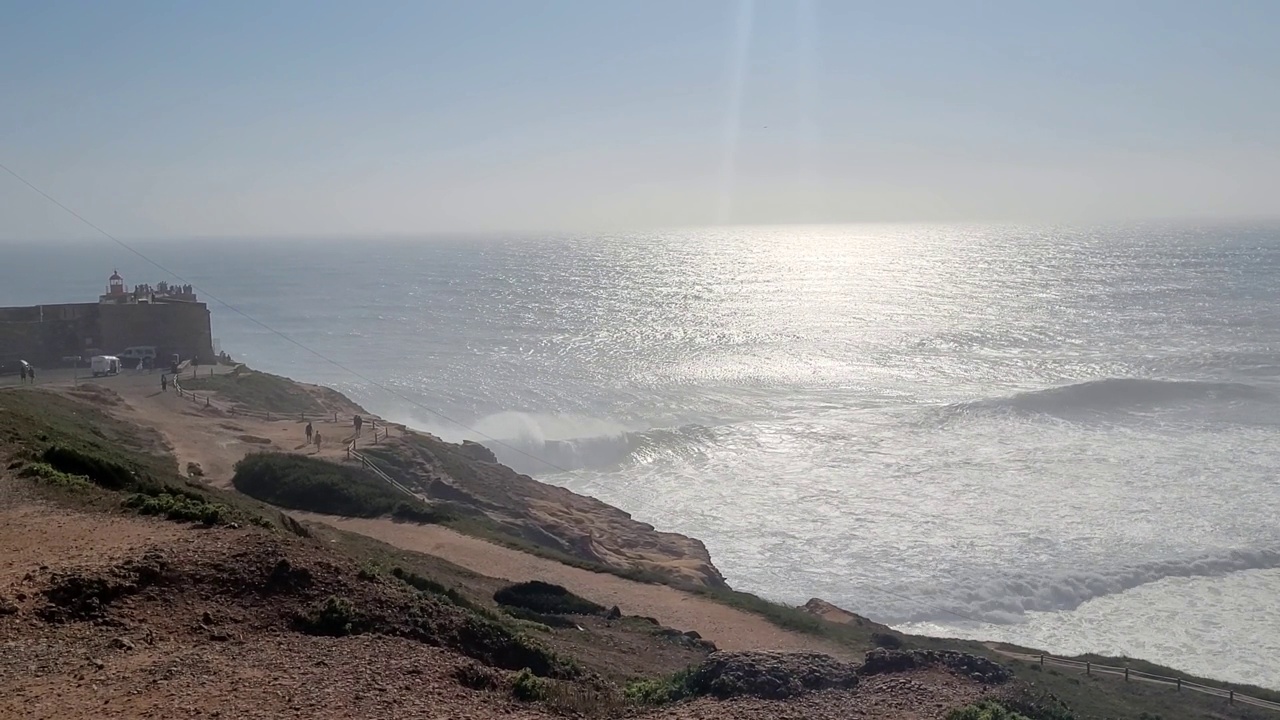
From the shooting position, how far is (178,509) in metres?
11.7

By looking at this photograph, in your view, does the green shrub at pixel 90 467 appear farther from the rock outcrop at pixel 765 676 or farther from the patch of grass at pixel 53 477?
the rock outcrop at pixel 765 676

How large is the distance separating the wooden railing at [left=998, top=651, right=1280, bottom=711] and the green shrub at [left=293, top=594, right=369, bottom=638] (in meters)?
12.1

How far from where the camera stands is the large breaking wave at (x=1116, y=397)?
47.5 metres

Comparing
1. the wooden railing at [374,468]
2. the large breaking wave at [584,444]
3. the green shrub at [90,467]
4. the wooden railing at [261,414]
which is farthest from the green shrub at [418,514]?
the large breaking wave at [584,444]

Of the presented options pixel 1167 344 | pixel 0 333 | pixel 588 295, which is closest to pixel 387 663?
pixel 0 333

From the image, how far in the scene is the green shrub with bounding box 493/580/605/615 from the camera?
581 inches

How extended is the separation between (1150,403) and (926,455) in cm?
1731

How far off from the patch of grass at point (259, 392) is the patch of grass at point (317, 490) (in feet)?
37.1

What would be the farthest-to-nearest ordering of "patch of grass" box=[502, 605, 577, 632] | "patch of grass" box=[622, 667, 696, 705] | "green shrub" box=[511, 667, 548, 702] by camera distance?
"patch of grass" box=[502, 605, 577, 632] < "patch of grass" box=[622, 667, 696, 705] < "green shrub" box=[511, 667, 548, 702]

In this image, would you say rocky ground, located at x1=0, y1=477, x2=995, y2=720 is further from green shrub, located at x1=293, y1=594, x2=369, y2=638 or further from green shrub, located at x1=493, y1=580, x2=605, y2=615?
green shrub, located at x1=493, y1=580, x2=605, y2=615

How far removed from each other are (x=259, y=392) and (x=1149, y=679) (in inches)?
1196

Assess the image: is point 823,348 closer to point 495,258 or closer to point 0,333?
point 0,333

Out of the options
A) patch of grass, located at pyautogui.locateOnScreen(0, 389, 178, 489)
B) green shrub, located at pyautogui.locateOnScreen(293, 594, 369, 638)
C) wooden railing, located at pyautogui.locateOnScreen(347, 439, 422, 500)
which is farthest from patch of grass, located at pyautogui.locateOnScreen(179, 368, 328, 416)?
green shrub, located at pyautogui.locateOnScreen(293, 594, 369, 638)

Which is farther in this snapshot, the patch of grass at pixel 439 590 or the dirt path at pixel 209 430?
the dirt path at pixel 209 430
